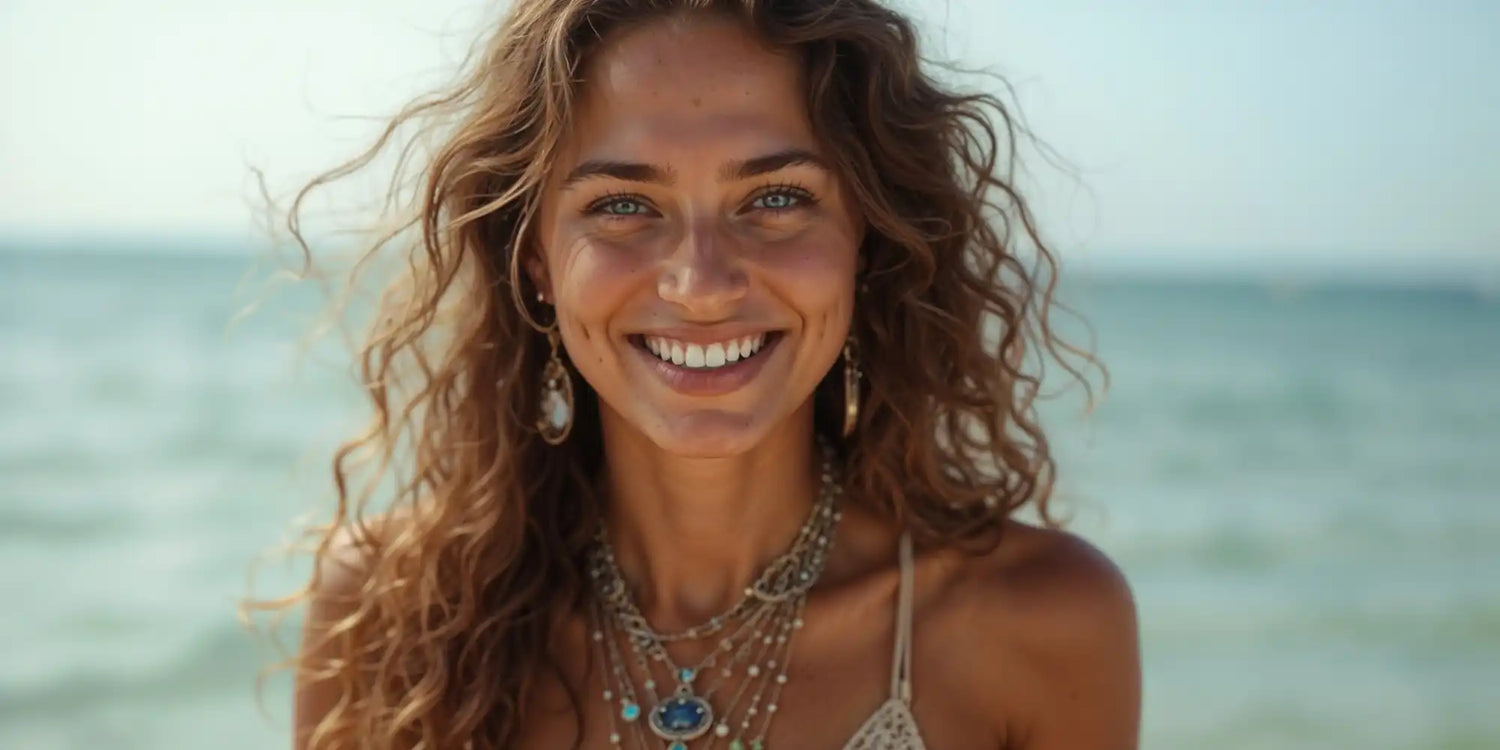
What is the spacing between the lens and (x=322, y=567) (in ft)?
10.1

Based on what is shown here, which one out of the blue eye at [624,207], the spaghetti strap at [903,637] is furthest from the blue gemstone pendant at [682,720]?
the blue eye at [624,207]

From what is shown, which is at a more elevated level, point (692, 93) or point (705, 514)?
point (692, 93)

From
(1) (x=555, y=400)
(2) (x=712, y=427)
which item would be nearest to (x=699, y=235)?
(2) (x=712, y=427)

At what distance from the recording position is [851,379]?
117 inches

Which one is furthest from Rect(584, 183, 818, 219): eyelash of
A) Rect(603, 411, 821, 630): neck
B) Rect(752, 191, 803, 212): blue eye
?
Rect(603, 411, 821, 630): neck

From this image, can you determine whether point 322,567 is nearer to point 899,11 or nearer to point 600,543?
point 600,543

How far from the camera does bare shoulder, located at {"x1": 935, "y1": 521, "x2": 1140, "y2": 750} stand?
9.13ft

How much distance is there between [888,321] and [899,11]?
1.88 ft

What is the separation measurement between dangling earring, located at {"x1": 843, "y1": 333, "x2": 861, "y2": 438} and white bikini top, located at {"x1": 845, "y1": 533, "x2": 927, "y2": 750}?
368 mm

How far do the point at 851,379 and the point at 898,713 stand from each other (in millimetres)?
632

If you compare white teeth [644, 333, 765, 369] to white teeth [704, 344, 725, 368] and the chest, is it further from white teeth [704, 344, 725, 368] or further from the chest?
the chest

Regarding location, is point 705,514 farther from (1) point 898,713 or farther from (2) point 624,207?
(2) point 624,207

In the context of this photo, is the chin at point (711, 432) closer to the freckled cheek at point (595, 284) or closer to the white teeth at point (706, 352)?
the white teeth at point (706, 352)

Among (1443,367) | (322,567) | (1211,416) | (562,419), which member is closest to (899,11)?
(562,419)
